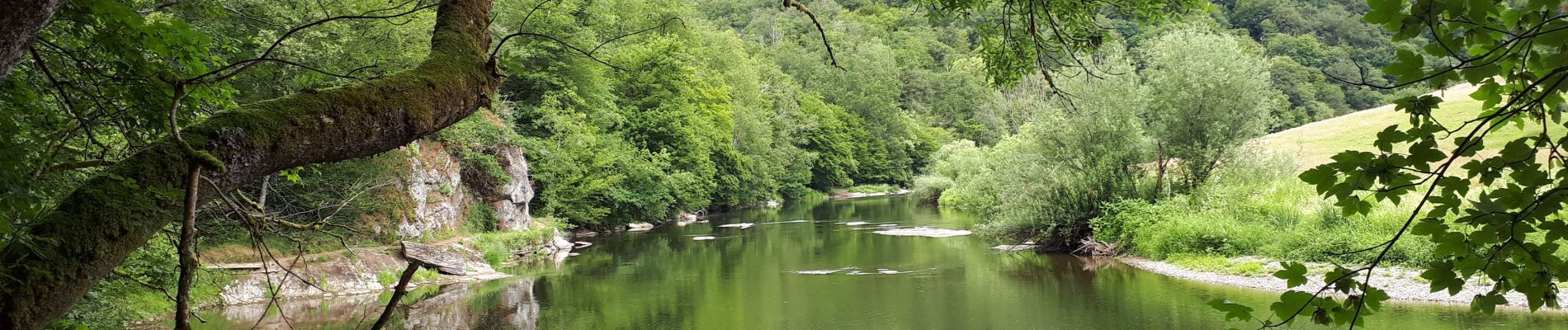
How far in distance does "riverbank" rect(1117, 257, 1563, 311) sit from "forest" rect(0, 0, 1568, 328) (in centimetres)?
13

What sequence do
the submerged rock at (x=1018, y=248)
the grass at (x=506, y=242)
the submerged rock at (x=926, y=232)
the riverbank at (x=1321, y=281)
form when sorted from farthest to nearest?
the submerged rock at (x=926, y=232)
the submerged rock at (x=1018, y=248)
the grass at (x=506, y=242)
the riverbank at (x=1321, y=281)

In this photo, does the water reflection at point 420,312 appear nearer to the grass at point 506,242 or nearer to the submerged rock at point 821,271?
the grass at point 506,242

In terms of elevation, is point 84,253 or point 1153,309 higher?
point 84,253

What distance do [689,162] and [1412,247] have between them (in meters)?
24.8

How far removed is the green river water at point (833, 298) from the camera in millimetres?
13220

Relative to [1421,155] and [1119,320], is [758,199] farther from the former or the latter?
[1421,155]

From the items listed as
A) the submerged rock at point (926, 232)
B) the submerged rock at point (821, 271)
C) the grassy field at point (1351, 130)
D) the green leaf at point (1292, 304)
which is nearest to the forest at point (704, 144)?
the green leaf at point (1292, 304)

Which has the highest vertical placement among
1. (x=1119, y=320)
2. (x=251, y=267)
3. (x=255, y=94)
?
(x=255, y=94)

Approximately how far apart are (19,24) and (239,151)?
499 millimetres

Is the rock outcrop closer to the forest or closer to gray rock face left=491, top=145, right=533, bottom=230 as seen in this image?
gray rock face left=491, top=145, right=533, bottom=230

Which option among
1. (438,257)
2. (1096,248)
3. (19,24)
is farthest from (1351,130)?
(19,24)

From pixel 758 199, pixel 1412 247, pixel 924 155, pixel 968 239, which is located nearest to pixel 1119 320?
pixel 1412 247

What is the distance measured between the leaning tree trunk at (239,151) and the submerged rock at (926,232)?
23.8 metres

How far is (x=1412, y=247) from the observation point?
48.5ft
